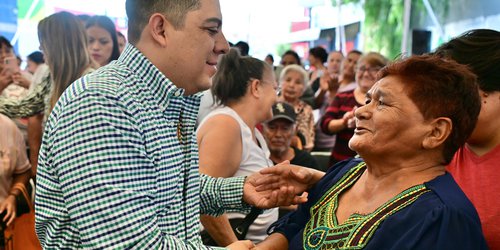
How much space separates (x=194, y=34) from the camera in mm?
1409

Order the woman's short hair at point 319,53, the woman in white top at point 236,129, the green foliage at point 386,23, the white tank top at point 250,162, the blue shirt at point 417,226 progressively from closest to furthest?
the blue shirt at point 417,226
the woman in white top at point 236,129
the white tank top at point 250,162
the woman's short hair at point 319,53
the green foliage at point 386,23

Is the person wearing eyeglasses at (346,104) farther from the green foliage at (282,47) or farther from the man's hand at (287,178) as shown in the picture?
the green foliage at (282,47)

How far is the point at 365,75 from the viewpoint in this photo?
4.60 meters

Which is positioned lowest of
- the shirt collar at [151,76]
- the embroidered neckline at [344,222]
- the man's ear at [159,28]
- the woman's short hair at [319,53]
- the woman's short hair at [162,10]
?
the woman's short hair at [319,53]

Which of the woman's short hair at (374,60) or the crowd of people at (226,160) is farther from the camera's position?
the woman's short hair at (374,60)

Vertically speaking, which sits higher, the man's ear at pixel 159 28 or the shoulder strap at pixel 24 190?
the man's ear at pixel 159 28

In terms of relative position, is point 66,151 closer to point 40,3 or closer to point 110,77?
point 110,77

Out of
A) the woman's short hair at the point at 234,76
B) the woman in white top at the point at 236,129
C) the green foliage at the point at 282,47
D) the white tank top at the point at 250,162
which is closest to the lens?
the woman in white top at the point at 236,129

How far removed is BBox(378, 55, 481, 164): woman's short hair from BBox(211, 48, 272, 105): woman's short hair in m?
1.34

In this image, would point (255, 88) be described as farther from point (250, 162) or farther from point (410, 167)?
point (410, 167)

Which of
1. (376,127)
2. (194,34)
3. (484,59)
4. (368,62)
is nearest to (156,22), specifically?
(194,34)

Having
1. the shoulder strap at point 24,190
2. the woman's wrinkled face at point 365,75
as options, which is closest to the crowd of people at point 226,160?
the shoulder strap at point 24,190

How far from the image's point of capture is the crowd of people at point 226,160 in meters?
1.19

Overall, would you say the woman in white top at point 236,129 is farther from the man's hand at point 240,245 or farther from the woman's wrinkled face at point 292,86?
the woman's wrinkled face at point 292,86
